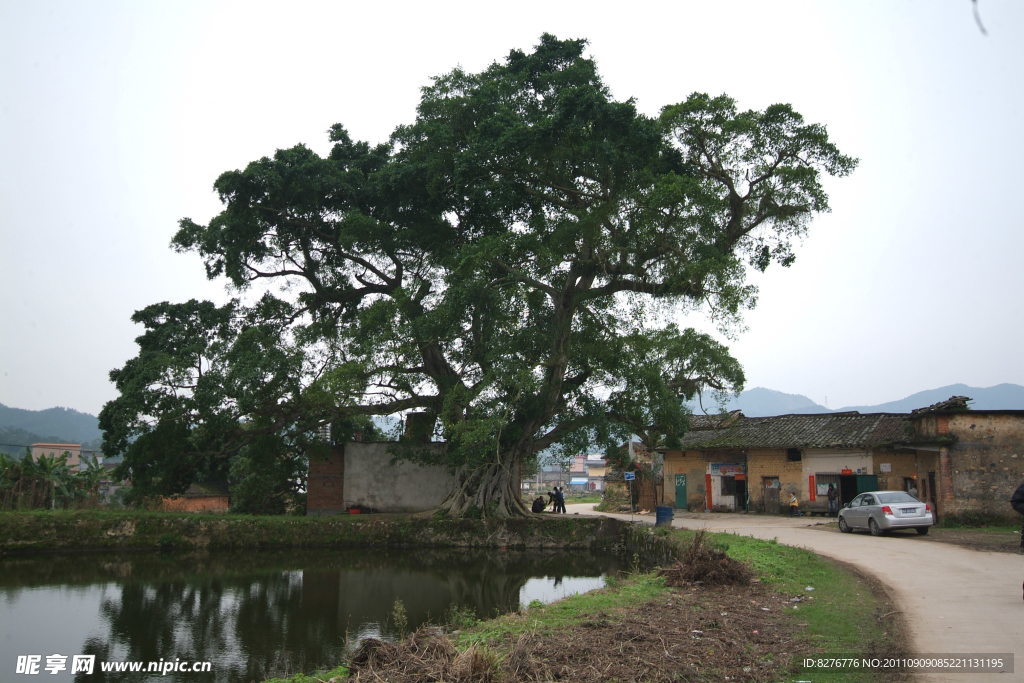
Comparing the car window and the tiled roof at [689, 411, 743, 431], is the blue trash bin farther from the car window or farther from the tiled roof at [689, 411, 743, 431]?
the car window

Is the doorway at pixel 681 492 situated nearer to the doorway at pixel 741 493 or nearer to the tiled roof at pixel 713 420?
the doorway at pixel 741 493

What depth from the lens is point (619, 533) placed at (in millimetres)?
25734

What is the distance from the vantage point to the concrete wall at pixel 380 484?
31.6 meters

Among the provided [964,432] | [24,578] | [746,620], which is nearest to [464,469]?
[24,578]

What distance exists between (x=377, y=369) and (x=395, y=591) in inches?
388

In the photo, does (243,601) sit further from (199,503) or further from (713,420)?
(199,503)

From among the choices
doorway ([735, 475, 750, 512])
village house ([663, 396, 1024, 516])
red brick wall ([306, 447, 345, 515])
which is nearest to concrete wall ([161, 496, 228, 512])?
red brick wall ([306, 447, 345, 515])

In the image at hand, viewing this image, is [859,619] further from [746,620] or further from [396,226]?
[396,226]

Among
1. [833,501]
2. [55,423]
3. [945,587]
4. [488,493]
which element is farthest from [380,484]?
[55,423]

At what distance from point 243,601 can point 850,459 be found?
2349 cm

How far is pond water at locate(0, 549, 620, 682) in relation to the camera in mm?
10828

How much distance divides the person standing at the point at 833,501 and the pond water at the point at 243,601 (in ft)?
36.0

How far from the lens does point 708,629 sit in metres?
8.47

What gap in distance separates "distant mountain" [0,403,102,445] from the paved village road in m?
164
